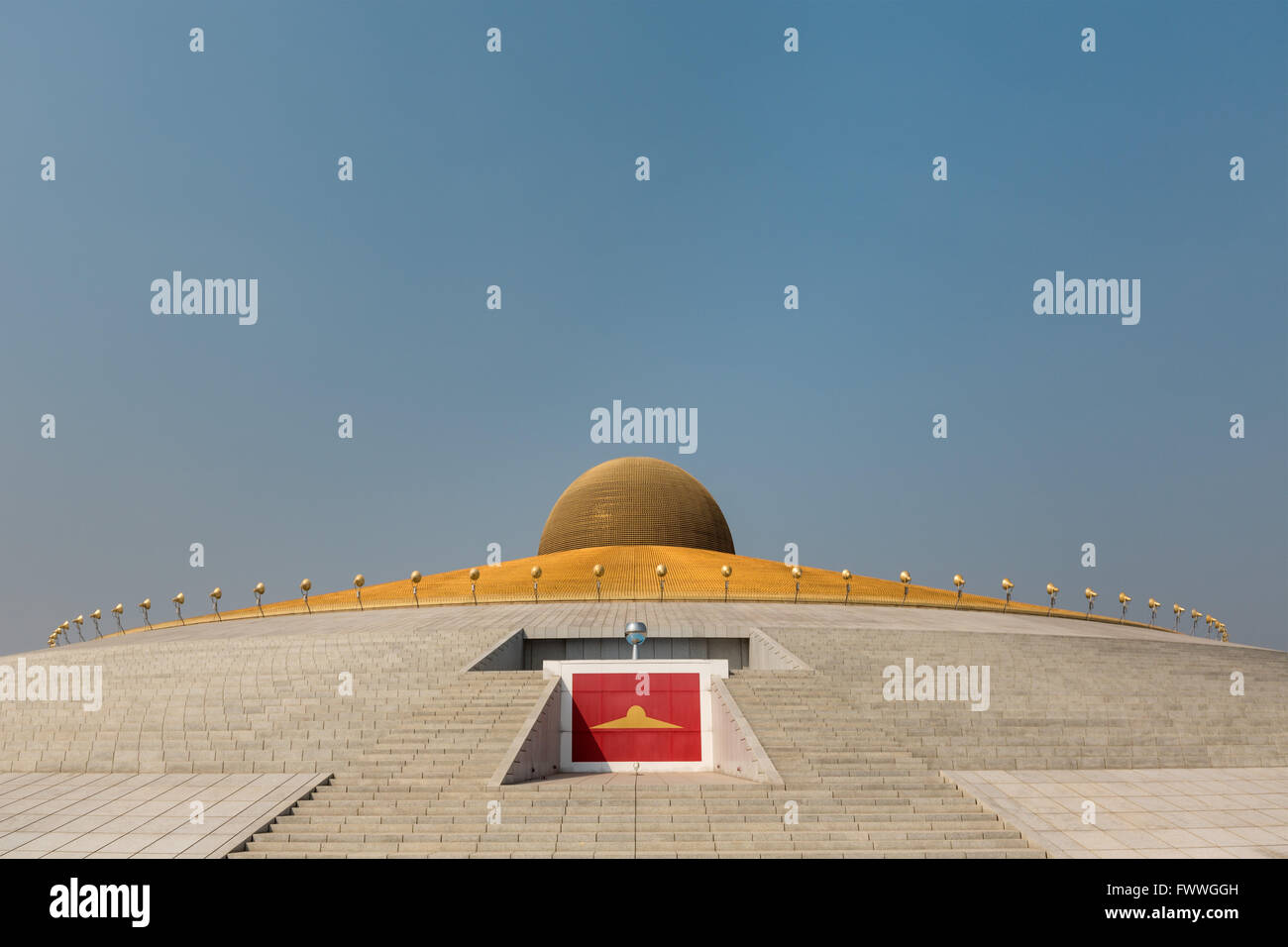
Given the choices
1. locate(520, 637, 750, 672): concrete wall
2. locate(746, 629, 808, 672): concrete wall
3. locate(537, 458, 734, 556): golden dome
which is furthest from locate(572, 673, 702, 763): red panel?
locate(537, 458, 734, 556): golden dome

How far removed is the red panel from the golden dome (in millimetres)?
22854

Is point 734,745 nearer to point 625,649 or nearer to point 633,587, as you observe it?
point 625,649

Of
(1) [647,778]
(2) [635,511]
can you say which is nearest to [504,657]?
(1) [647,778]

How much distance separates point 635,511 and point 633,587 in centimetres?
1137

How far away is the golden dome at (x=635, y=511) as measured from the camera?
38.7m

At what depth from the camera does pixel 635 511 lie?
39.0 metres

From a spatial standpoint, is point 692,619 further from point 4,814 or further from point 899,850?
point 4,814

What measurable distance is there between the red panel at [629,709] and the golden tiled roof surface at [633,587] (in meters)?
11.4

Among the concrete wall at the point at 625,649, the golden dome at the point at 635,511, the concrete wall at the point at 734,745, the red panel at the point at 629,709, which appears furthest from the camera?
the golden dome at the point at 635,511

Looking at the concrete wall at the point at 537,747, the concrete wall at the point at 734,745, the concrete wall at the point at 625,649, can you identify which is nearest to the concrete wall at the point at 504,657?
the concrete wall at the point at 625,649

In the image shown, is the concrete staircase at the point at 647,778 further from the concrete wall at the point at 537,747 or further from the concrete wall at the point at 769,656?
the concrete wall at the point at 769,656

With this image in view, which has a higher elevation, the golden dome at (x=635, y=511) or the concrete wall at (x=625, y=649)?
the golden dome at (x=635, y=511)

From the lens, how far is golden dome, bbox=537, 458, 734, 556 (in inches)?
1524
